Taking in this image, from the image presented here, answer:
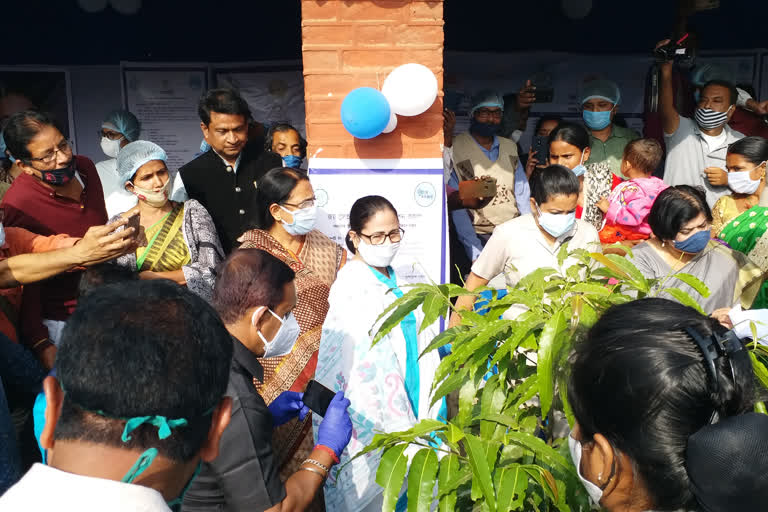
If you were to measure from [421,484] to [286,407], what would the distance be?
3.61 feet

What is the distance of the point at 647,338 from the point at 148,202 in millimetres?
2875

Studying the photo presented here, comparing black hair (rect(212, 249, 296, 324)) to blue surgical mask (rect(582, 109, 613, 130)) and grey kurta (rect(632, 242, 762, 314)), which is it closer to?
grey kurta (rect(632, 242, 762, 314))

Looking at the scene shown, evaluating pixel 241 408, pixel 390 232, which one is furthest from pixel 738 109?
pixel 241 408

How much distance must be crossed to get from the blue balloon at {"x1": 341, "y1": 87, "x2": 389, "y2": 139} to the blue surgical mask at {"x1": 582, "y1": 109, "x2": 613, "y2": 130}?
7.39ft

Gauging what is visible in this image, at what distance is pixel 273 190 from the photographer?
3410 millimetres

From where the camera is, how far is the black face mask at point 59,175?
10.4ft

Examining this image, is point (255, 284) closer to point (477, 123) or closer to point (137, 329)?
point (137, 329)

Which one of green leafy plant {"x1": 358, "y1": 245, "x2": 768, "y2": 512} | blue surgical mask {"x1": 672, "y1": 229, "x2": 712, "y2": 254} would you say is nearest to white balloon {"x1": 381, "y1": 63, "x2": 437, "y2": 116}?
blue surgical mask {"x1": 672, "y1": 229, "x2": 712, "y2": 254}

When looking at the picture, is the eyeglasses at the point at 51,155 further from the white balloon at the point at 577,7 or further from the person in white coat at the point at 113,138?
the white balloon at the point at 577,7

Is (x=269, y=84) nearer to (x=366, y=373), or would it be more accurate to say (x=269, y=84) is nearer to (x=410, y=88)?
(x=410, y=88)

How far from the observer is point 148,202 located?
3.46 m

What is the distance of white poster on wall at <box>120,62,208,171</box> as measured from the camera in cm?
632

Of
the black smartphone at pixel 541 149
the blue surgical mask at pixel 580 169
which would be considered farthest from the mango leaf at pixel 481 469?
the black smartphone at pixel 541 149

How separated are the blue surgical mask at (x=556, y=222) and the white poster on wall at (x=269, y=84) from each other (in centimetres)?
337
